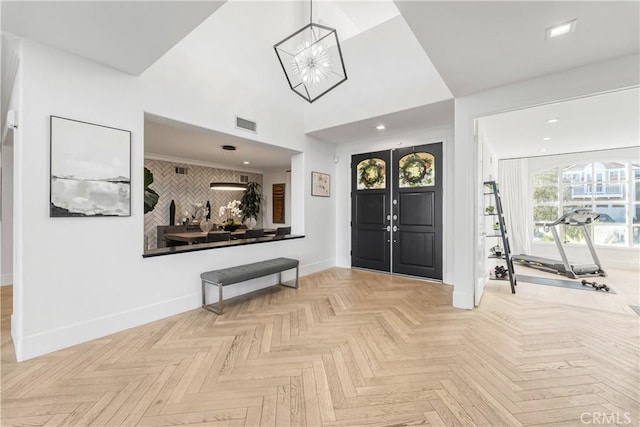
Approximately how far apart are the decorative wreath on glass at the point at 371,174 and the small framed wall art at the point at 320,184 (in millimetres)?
669

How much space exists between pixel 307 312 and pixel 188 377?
1532 mm

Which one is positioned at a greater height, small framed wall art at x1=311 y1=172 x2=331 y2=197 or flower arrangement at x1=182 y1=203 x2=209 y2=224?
small framed wall art at x1=311 y1=172 x2=331 y2=197

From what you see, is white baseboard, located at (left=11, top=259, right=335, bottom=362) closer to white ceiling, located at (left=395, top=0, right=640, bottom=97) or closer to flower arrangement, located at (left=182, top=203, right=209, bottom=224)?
white ceiling, located at (left=395, top=0, right=640, bottom=97)

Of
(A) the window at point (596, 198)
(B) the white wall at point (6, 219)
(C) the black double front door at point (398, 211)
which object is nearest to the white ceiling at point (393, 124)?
(C) the black double front door at point (398, 211)

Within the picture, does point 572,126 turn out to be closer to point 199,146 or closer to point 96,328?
point 199,146

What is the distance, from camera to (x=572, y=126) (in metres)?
4.26

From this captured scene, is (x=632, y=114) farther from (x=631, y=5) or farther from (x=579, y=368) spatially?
(x=579, y=368)

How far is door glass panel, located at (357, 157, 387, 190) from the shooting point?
5312mm

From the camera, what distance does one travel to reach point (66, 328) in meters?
2.43

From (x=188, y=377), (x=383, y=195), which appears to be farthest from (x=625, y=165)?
(x=188, y=377)

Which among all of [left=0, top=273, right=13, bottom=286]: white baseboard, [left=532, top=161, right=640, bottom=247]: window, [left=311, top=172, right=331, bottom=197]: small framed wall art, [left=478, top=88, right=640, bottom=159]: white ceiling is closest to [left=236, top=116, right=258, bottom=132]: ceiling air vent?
[left=311, top=172, right=331, bottom=197]: small framed wall art

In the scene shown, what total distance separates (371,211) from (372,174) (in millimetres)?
755

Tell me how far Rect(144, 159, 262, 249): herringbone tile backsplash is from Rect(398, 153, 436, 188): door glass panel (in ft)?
17.6

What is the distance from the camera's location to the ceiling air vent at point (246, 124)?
12.9 ft
